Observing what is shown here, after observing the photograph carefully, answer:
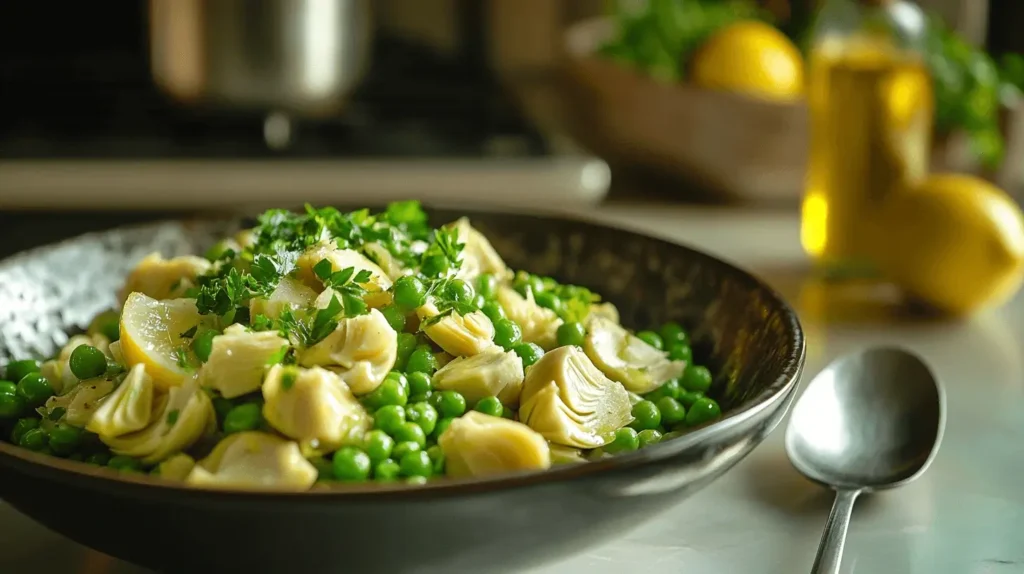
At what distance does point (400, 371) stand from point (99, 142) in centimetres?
146

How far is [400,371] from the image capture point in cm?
95

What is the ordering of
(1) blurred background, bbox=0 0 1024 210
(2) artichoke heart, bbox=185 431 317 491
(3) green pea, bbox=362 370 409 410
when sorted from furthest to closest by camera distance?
(1) blurred background, bbox=0 0 1024 210 → (3) green pea, bbox=362 370 409 410 → (2) artichoke heart, bbox=185 431 317 491

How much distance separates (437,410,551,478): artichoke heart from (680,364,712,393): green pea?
0.28 metres

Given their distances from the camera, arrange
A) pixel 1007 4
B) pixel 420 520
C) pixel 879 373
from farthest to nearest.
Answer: pixel 1007 4, pixel 879 373, pixel 420 520

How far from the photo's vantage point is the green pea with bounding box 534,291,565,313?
112 cm

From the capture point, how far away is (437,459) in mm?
830

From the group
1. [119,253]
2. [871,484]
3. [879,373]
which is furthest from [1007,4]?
[119,253]

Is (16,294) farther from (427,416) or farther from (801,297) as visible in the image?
(801,297)

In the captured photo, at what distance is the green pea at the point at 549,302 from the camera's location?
112 cm

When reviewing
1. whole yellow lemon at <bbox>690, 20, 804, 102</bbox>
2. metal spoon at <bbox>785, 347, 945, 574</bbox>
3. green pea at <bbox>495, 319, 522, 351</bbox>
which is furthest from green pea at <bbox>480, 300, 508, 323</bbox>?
whole yellow lemon at <bbox>690, 20, 804, 102</bbox>

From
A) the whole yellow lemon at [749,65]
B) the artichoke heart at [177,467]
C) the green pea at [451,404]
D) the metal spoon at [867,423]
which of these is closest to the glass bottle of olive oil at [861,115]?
the whole yellow lemon at [749,65]

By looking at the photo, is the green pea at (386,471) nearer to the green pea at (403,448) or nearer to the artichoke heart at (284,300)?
the green pea at (403,448)

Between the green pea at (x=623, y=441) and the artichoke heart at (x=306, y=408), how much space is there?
0.22m

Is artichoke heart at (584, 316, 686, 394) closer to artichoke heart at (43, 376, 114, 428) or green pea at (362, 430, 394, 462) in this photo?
green pea at (362, 430, 394, 462)
